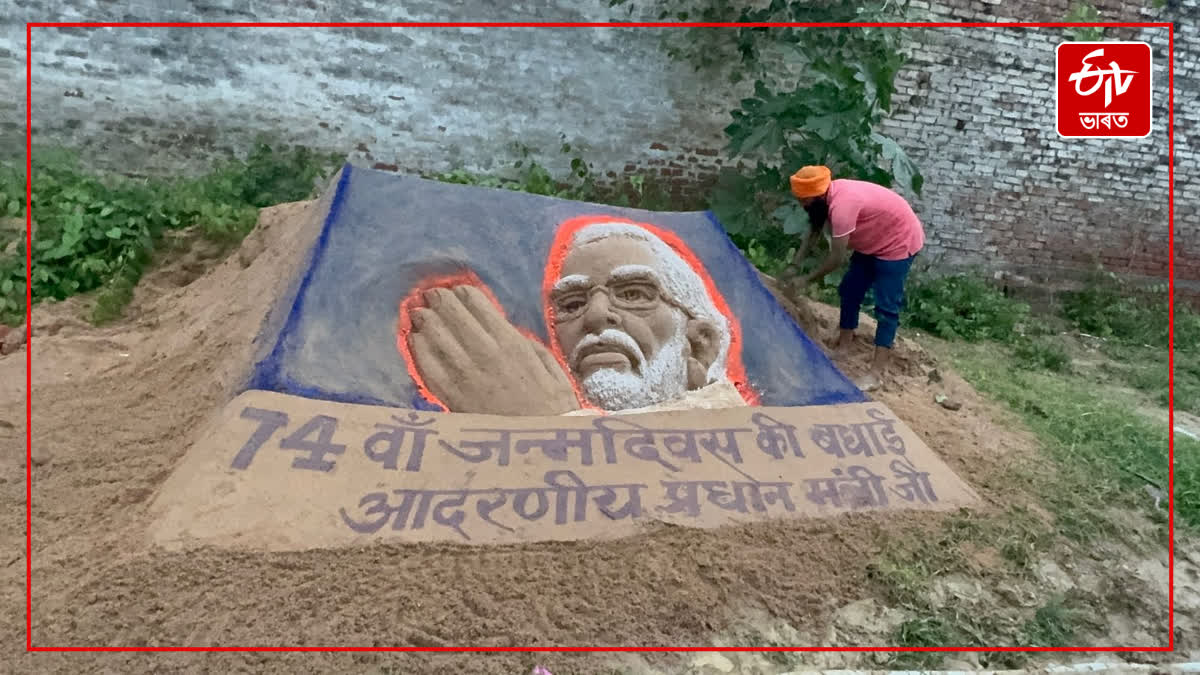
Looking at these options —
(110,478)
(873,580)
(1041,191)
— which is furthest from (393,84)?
(1041,191)

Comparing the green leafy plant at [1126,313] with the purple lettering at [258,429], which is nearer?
the purple lettering at [258,429]

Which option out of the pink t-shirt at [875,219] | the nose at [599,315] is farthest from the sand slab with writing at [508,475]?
the pink t-shirt at [875,219]

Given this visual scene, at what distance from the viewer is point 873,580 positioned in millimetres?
2668

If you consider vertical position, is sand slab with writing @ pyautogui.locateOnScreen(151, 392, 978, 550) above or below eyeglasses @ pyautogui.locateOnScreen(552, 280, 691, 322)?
below

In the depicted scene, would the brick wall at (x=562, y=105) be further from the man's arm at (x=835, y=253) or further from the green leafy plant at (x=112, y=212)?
the man's arm at (x=835, y=253)

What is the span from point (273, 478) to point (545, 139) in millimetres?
4412

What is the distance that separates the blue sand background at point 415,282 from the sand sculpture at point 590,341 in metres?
0.10

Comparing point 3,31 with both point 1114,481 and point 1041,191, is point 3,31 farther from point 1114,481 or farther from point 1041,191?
point 1041,191

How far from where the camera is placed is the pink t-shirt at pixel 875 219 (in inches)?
169

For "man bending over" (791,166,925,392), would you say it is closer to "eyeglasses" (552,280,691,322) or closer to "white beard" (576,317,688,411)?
"eyeglasses" (552,280,691,322)

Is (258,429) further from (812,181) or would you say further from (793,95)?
(793,95)

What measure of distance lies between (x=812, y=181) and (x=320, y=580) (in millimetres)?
3191

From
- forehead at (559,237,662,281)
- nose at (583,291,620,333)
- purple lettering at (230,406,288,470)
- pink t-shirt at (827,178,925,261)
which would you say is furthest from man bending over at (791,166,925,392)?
purple lettering at (230,406,288,470)

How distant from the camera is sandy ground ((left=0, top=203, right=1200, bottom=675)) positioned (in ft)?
6.84
